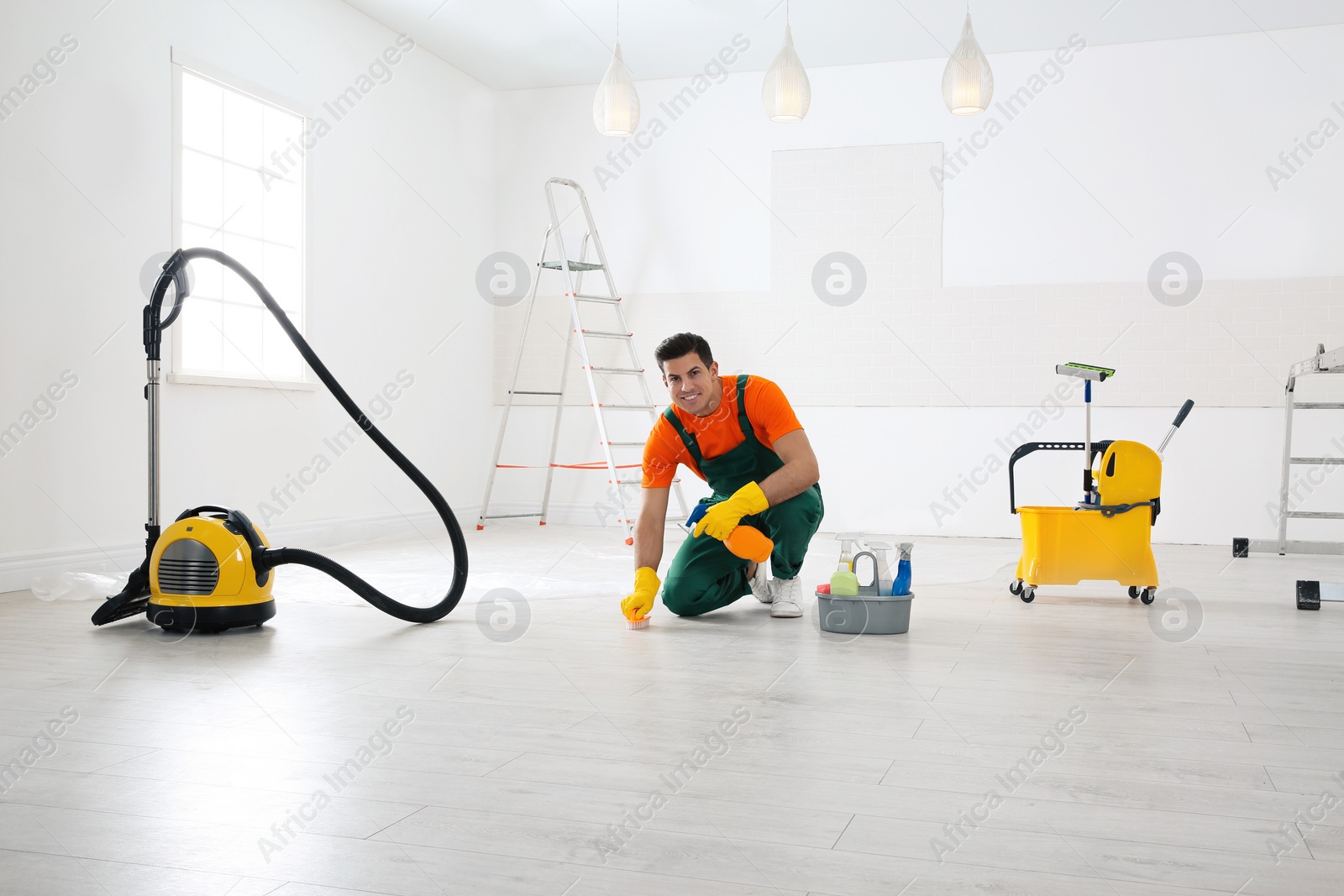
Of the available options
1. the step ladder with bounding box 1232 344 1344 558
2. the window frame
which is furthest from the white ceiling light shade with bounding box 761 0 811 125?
the step ladder with bounding box 1232 344 1344 558

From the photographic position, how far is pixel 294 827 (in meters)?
1.63

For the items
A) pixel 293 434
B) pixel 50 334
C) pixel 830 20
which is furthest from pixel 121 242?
pixel 830 20

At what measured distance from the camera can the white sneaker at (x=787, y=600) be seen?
3615 mm

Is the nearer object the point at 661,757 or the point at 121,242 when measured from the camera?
the point at 661,757

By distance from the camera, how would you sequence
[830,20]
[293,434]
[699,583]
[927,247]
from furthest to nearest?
[927,247]
[830,20]
[293,434]
[699,583]

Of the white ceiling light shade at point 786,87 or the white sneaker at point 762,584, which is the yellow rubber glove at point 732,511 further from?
the white ceiling light shade at point 786,87

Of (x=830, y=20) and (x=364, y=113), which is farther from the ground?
(x=830, y=20)

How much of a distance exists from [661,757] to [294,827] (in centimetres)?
65

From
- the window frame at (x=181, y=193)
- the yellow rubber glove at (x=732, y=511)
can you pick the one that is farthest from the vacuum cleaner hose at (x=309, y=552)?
the window frame at (x=181, y=193)

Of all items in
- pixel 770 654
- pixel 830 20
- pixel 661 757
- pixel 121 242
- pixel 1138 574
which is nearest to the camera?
pixel 661 757

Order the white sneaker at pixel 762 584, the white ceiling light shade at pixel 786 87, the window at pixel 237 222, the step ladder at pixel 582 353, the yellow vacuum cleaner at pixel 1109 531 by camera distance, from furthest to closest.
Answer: the step ladder at pixel 582 353, the window at pixel 237 222, the white ceiling light shade at pixel 786 87, the yellow vacuum cleaner at pixel 1109 531, the white sneaker at pixel 762 584

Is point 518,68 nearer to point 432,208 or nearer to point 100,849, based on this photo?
point 432,208

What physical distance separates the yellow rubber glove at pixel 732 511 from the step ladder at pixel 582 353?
3.08 metres

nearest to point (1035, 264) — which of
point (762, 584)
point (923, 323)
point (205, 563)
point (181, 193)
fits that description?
point (923, 323)
